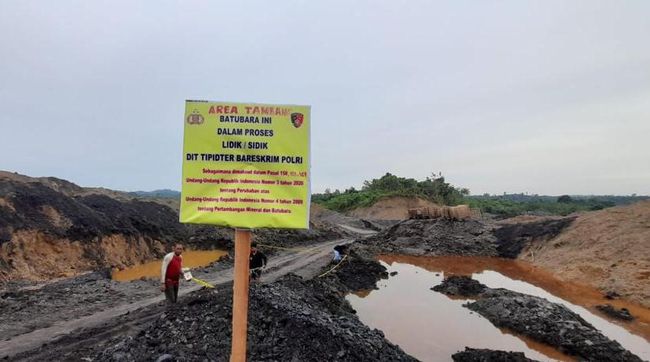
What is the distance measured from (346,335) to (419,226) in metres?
33.6

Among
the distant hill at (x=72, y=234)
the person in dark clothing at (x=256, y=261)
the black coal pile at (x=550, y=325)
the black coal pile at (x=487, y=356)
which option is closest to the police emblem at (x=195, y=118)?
the black coal pile at (x=487, y=356)

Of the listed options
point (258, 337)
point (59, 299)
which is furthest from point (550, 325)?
point (59, 299)

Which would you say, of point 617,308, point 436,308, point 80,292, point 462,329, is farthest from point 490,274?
point 80,292

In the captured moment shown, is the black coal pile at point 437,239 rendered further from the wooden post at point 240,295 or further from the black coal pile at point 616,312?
the wooden post at point 240,295

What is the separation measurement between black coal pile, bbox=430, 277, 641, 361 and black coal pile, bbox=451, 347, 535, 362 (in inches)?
99.3

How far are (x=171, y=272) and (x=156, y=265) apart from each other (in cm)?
1625

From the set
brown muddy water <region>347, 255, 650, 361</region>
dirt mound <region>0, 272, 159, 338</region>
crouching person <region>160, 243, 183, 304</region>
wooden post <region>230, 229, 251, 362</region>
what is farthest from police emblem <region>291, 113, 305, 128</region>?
dirt mound <region>0, 272, 159, 338</region>

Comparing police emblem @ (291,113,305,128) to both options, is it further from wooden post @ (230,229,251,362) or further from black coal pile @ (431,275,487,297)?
black coal pile @ (431,275,487,297)

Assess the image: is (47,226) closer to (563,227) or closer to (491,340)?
(491,340)

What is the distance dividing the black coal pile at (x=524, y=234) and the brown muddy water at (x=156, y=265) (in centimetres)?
2155

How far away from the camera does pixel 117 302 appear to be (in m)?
14.3

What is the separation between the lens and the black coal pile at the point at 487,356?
34.2 feet

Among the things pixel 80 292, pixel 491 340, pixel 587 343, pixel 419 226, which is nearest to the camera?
pixel 587 343

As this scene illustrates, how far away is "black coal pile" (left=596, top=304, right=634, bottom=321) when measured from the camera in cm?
1594
